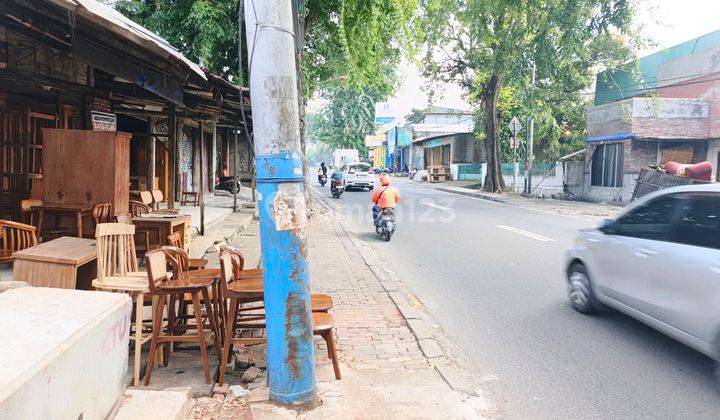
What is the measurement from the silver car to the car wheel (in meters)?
0.01

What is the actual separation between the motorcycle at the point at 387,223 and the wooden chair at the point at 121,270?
7.71m

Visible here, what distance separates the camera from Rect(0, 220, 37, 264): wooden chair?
5.80 m

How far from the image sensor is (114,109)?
11.9 m

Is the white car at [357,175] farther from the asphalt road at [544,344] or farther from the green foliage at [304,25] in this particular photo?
the asphalt road at [544,344]

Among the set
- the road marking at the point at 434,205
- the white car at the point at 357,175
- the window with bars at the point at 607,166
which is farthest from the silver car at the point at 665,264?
the white car at the point at 357,175

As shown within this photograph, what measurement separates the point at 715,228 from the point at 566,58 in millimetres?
19295

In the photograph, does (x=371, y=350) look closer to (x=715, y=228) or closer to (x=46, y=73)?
(x=715, y=228)

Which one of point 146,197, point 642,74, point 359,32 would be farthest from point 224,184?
point 642,74

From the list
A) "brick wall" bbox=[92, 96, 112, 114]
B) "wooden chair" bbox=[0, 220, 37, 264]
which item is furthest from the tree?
"wooden chair" bbox=[0, 220, 37, 264]

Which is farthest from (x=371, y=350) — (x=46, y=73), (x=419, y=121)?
(x=419, y=121)

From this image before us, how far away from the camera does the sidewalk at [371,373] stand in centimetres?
374

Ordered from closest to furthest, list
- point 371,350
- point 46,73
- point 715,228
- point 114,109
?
point 715,228, point 371,350, point 46,73, point 114,109

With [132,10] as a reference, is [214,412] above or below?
below

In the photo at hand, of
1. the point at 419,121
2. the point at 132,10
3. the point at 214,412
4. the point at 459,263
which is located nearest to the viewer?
the point at 214,412
